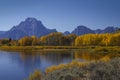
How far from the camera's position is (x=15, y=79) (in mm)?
27531

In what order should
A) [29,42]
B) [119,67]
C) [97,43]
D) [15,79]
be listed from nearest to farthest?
[119,67] < [15,79] < [97,43] < [29,42]

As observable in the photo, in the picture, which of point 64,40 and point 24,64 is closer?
point 24,64

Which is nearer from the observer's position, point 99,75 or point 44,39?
point 99,75

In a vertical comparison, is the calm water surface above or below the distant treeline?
below

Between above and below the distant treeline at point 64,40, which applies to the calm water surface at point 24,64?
below

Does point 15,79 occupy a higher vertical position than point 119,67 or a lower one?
lower

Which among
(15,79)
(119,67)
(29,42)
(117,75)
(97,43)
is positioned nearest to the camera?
(117,75)

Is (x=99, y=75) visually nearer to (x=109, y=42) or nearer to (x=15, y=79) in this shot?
(x=15, y=79)

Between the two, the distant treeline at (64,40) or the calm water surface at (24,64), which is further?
the distant treeline at (64,40)

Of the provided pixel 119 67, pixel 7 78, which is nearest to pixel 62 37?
pixel 7 78

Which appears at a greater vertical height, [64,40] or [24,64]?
[64,40]

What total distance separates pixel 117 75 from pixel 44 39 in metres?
129

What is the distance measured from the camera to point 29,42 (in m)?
139

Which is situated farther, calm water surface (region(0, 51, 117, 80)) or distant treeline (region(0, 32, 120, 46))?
distant treeline (region(0, 32, 120, 46))
